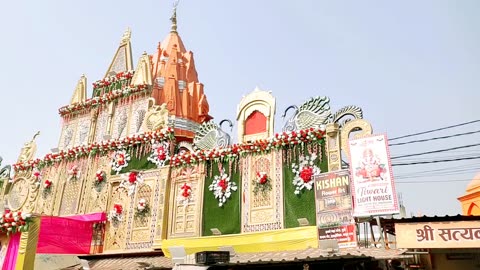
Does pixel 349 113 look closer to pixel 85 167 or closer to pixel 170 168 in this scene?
pixel 170 168

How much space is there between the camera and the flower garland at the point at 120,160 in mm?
19828

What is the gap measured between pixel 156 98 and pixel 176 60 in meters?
3.19

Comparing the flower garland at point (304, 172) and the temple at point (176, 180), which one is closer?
the temple at point (176, 180)

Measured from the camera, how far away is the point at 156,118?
1988cm

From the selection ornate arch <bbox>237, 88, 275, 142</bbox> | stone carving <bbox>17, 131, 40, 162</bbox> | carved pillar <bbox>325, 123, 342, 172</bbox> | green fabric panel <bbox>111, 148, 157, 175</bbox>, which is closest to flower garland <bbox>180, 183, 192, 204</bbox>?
green fabric panel <bbox>111, 148, 157, 175</bbox>

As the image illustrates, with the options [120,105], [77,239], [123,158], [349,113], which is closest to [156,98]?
Result: [120,105]

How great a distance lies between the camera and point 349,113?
14789mm

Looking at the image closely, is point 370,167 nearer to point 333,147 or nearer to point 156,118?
point 333,147

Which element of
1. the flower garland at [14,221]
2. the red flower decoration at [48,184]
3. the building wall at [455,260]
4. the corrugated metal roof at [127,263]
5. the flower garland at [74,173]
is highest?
the flower garland at [74,173]

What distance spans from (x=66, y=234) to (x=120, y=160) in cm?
393

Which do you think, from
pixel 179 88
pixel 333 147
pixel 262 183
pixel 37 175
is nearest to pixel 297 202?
pixel 262 183

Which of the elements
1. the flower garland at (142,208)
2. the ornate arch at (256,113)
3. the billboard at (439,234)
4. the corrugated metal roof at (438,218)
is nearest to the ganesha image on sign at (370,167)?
the corrugated metal roof at (438,218)

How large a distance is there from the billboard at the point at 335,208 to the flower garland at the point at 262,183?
203cm

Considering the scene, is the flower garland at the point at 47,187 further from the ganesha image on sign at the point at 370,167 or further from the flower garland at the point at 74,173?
the ganesha image on sign at the point at 370,167
